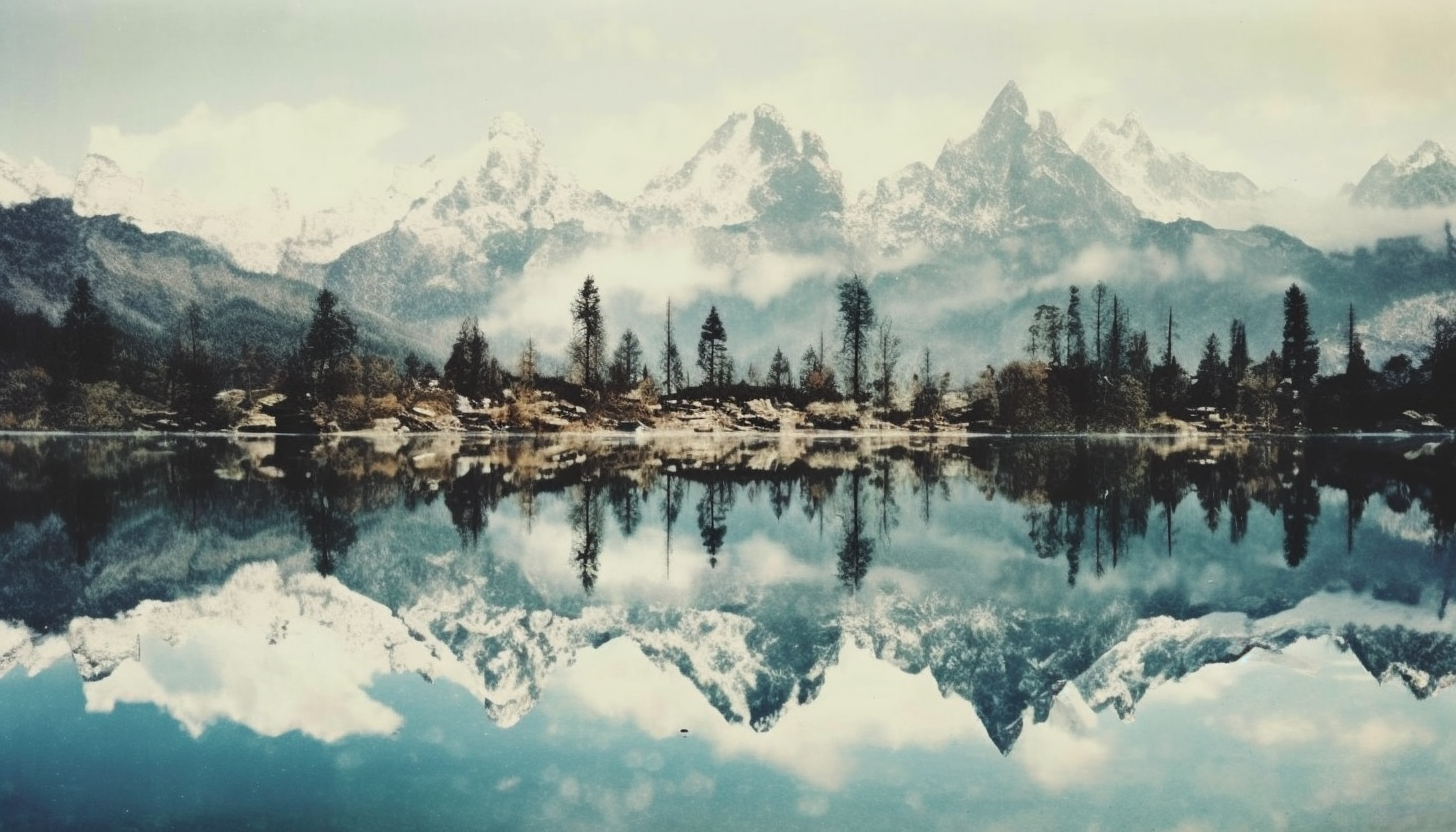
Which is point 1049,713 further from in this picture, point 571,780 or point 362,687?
point 362,687

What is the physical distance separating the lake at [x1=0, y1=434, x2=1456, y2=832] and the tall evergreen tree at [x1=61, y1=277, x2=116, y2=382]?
12381cm

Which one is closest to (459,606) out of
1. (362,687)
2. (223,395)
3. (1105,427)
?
(362,687)

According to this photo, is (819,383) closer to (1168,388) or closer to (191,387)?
(1168,388)

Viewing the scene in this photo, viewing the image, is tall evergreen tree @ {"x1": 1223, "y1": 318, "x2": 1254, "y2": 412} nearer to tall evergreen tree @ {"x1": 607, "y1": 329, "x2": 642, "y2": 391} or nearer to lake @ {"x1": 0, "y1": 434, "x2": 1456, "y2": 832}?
tall evergreen tree @ {"x1": 607, "y1": 329, "x2": 642, "y2": 391}

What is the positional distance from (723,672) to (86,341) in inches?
5744

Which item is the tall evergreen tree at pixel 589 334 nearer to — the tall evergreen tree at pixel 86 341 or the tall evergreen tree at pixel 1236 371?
the tall evergreen tree at pixel 86 341

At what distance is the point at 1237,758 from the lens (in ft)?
30.2

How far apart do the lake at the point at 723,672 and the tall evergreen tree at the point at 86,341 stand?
4875 inches

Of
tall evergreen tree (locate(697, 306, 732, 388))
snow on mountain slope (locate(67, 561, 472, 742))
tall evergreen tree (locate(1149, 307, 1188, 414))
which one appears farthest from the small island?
snow on mountain slope (locate(67, 561, 472, 742))

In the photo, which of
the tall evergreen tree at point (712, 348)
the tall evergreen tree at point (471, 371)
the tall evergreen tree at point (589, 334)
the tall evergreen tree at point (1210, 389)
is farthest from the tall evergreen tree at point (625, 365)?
the tall evergreen tree at point (1210, 389)

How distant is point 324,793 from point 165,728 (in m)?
2.64

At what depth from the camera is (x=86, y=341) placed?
439ft

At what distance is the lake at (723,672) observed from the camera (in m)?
8.39

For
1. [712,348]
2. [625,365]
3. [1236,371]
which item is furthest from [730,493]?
[1236,371]
